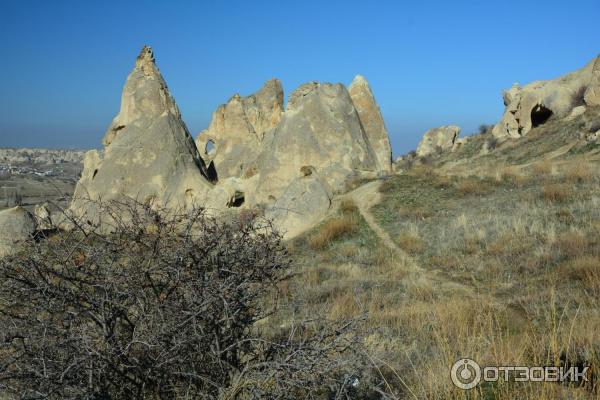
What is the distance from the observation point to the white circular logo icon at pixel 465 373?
2.44 metres

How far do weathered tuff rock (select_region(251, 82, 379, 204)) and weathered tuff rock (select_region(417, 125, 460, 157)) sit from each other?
25179 mm

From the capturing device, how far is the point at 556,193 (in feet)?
31.3

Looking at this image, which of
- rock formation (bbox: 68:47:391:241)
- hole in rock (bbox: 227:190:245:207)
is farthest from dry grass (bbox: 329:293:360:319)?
hole in rock (bbox: 227:190:245:207)

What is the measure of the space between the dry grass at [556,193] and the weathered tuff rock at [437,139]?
95.2 ft

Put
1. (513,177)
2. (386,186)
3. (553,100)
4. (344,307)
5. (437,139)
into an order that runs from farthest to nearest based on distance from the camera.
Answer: (437,139), (553,100), (386,186), (513,177), (344,307)

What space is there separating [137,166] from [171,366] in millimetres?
12708

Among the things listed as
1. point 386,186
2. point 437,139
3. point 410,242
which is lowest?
point 410,242

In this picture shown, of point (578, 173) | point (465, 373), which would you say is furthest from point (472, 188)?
point (465, 373)

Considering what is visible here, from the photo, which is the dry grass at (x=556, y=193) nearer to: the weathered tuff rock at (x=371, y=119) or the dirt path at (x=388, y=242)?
the dirt path at (x=388, y=242)

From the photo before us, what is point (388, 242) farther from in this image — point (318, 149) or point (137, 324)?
point (137, 324)

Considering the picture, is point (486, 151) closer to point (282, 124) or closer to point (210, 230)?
point (282, 124)

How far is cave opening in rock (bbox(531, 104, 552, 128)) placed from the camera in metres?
22.7

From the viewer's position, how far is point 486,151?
2381cm

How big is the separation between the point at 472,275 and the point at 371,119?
1204 centimetres
